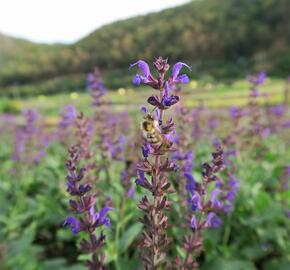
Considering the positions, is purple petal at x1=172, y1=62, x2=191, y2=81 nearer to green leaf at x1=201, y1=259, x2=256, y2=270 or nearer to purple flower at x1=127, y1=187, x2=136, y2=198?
purple flower at x1=127, y1=187, x2=136, y2=198

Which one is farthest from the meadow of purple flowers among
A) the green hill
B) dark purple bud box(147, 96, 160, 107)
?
the green hill

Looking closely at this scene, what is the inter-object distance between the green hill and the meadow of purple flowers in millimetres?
48368

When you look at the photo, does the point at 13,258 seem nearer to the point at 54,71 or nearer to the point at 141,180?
the point at 141,180

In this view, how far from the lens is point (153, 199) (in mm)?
2340

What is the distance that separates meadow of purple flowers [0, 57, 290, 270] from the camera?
7.18 feet

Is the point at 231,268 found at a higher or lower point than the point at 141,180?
lower

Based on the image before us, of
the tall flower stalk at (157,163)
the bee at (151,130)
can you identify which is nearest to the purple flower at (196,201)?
the tall flower stalk at (157,163)

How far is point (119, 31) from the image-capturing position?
62.7m

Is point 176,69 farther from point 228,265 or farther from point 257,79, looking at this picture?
point 257,79

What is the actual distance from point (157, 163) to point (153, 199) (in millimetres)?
306

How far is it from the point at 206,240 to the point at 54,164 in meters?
3.35

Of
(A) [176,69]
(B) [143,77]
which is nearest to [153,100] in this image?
(B) [143,77]

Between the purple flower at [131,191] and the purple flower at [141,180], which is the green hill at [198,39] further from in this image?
the purple flower at [141,180]

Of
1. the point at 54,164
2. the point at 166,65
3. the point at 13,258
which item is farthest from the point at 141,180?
the point at 54,164
